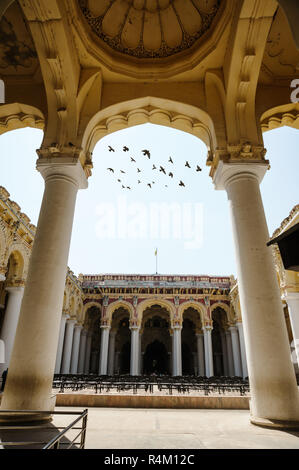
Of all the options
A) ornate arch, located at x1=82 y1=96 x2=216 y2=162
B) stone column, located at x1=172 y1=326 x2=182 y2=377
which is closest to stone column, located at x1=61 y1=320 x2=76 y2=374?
stone column, located at x1=172 y1=326 x2=182 y2=377

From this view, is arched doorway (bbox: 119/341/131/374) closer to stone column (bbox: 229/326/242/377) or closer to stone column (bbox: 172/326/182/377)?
stone column (bbox: 172/326/182/377)

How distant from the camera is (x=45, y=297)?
15.0ft

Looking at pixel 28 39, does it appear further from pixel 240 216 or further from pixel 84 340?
pixel 84 340

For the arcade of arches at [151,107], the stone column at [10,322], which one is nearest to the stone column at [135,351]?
the stone column at [10,322]

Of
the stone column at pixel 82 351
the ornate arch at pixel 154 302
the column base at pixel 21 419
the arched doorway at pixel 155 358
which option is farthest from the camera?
the arched doorway at pixel 155 358

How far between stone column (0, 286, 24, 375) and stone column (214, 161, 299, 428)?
10372 millimetres

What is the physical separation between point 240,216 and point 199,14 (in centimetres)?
446

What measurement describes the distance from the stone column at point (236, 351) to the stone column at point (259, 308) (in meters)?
19.7

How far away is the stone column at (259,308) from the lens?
13.1ft

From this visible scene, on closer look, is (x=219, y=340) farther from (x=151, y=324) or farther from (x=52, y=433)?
(x=52, y=433)

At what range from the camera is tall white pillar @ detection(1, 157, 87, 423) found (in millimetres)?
4086

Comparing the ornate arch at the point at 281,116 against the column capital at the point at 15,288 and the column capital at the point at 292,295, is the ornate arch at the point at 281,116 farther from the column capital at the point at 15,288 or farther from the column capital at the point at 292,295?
the column capital at the point at 15,288

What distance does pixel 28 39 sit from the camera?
6113mm
